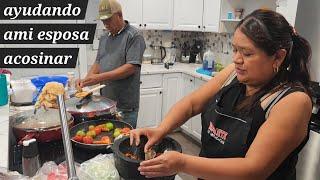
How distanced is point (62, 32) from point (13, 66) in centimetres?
60

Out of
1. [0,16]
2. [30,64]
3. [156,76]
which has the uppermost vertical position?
[0,16]

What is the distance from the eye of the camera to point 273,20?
3.22 feet

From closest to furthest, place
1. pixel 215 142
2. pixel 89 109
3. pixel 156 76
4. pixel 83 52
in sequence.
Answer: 1. pixel 215 142
2. pixel 89 109
3. pixel 83 52
4. pixel 156 76

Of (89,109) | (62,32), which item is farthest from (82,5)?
(89,109)

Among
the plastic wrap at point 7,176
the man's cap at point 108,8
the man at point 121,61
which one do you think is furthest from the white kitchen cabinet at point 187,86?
the plastic wrap at point 7,176

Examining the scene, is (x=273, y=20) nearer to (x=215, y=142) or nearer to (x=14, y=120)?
(x=215, y=142)

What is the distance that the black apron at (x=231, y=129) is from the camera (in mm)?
1025

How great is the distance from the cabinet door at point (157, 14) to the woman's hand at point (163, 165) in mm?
3093

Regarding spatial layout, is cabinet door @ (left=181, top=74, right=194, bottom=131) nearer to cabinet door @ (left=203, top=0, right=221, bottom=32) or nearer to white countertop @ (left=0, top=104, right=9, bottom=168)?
cabinet door @ (left=203, top=0, right=221, bottom=32)

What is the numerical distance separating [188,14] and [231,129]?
2.99m

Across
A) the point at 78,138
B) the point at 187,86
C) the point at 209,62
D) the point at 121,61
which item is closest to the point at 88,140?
the point at 78,138

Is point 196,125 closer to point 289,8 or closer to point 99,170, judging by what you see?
point 289,8

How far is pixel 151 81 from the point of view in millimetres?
3662

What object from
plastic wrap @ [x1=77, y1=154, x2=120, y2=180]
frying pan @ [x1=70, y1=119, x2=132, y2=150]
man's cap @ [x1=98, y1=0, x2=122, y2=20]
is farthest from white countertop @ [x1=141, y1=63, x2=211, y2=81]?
A: plastic wrap @ [x1=77, y1=154, x2=120, y2=180]
